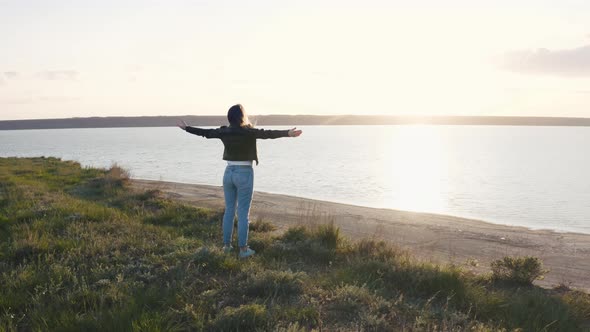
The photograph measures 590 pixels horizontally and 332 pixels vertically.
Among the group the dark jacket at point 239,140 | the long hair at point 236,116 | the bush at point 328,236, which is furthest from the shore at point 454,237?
the long hair at point 236,116

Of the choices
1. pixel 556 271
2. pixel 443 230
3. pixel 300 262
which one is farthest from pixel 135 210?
pixel 556 271

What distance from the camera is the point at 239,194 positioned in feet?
22.8

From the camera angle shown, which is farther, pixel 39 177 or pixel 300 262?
pixel 39 177

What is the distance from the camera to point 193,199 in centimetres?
1780

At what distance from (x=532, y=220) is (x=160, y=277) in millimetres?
17289

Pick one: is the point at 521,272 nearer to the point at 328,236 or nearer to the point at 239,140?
the point at 328,236

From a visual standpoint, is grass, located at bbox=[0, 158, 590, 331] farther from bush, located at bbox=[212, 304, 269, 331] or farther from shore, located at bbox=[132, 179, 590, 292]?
shore, located at bbox=[132, 179, 590, 292]

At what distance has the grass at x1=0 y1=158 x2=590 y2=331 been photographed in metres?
4.45

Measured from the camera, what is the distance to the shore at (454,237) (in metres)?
9.18

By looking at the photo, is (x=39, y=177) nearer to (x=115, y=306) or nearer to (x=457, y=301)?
(x=115, y=306)

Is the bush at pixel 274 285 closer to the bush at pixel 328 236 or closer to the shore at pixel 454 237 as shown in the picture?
the bush at pixel 328 236

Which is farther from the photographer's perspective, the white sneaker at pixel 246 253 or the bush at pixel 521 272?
the white sneaker at pixel 246 253

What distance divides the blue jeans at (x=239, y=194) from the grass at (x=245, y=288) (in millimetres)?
582

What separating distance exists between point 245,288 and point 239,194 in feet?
6.26
